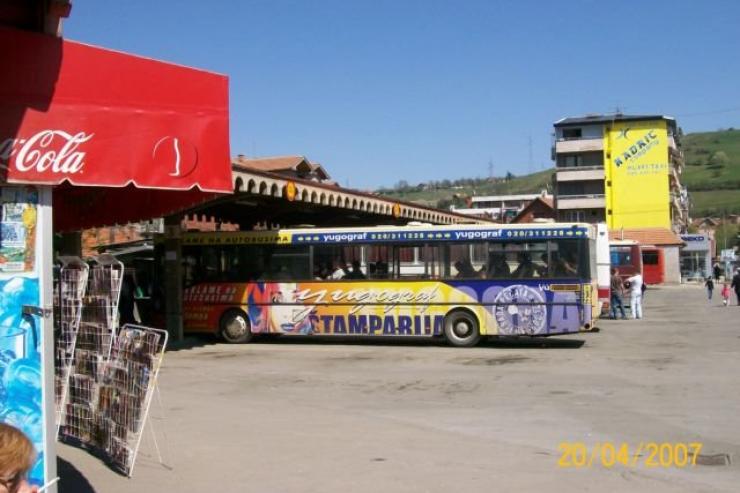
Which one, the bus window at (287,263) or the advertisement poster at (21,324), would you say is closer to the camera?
the advertisement poster at (21,324)

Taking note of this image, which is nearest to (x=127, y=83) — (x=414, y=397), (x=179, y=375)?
(x=414, y=397)

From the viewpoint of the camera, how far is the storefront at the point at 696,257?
241ft

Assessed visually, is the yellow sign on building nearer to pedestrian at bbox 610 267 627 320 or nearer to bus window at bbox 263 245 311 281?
pedestrian at bbox 610 267 627 320

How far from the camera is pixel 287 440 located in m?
8.36

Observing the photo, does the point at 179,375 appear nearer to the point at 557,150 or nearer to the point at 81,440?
the point at 81,440

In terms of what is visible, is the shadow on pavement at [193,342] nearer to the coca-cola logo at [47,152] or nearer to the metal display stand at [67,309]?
the metal display stand at [67,309]

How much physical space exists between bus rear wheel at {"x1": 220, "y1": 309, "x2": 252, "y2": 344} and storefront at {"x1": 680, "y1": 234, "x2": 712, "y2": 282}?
2418 inches

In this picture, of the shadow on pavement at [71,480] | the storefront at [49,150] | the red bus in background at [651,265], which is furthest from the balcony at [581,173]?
the storefront at [49,150]

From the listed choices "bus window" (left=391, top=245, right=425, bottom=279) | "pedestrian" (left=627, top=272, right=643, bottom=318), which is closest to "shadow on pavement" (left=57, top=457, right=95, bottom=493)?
"bus window" (left=391, top=245, right=425, bottom=279)

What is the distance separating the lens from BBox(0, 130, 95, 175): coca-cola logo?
4.87 metres

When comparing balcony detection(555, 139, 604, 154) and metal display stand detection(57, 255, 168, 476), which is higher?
balcony detection(555, 139, 604, 154)

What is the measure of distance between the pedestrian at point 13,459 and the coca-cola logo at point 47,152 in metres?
2.17
